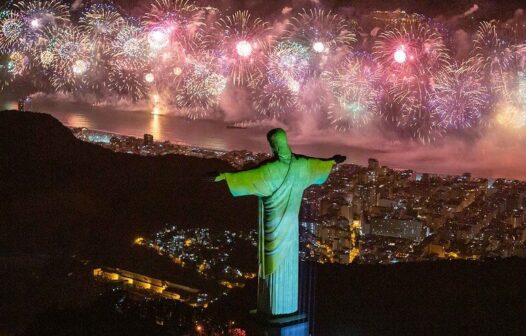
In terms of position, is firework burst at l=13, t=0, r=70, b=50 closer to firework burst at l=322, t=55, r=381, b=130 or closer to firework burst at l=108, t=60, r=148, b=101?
firework burst at l=108, t=60, r=148, b=101

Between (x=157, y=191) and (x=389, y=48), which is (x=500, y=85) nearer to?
(x=389, y=48)

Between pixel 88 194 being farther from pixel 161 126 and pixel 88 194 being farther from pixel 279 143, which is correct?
pixel 161 126

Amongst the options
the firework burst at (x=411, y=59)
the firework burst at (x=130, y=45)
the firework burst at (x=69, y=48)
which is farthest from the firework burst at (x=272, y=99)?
the firework burst at (x=69, y=48)

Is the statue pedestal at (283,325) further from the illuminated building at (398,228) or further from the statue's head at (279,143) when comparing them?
the illuminated building at (398,228)

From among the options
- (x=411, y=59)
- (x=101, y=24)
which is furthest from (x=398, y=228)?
(x=101, y=24)

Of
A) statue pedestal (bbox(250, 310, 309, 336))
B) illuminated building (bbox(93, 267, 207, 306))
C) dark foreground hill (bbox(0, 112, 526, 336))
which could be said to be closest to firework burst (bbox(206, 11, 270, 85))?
dark foreground hill (bbox(0, 112, 526, 336))

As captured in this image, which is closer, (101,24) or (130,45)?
(101,24)
